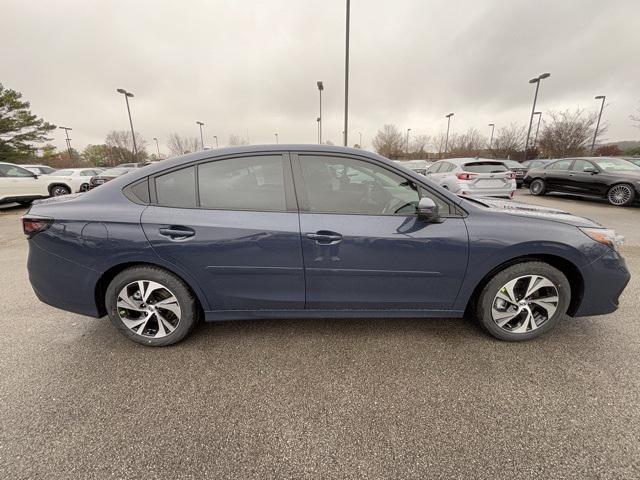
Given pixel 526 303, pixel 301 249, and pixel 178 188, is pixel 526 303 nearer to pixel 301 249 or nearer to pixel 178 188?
pixel 301 249

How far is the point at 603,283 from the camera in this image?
2.33m

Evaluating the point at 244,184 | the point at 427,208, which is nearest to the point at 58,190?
the point at 244,184

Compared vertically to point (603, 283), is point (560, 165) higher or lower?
higher

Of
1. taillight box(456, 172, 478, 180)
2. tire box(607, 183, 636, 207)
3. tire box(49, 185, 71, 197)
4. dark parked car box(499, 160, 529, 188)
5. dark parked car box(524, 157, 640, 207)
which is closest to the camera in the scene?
taillight box(456, 172, 478, 180)

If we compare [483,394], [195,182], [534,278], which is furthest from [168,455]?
[534,278]

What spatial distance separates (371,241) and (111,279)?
213 centimetres

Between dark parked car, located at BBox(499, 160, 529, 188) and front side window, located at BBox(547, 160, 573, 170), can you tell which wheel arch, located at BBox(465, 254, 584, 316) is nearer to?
front side window, located at BBox(547, 160, 573, 170)

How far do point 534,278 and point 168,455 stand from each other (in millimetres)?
2799

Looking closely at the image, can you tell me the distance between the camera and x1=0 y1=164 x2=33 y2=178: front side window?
352 inches

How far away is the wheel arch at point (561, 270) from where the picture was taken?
2338 millimetres

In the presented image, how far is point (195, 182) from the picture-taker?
228 centimetres

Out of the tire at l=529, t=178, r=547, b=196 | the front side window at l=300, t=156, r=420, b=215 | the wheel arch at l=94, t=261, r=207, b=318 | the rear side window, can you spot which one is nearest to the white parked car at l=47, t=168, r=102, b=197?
the wheel arch at l=94, t=261, r=207, b=318

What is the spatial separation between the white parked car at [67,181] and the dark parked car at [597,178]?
18.5 meters

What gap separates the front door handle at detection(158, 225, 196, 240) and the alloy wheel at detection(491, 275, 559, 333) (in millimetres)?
2495
